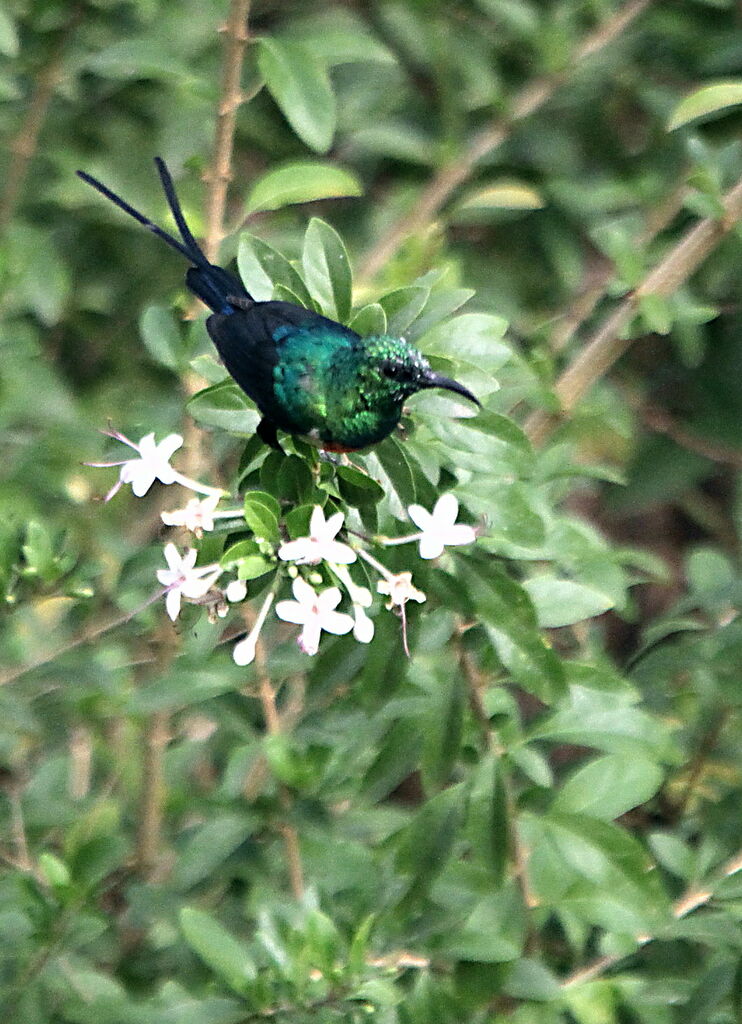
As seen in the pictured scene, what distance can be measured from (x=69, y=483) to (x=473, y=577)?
1047 millimetres

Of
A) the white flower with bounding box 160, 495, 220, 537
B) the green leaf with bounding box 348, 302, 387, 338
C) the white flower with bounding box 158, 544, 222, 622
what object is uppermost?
the green leaf with bounding box 348, 302, 387, 338

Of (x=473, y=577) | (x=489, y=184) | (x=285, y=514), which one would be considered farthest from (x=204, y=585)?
(x=489, y=184)

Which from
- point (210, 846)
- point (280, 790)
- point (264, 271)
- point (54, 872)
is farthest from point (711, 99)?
point (54, 872)

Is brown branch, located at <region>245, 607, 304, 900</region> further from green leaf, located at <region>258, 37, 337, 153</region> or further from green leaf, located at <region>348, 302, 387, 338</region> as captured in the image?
green leaf, located at <region>258, 37, 337, 153</region>

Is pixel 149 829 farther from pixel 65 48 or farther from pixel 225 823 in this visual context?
pixel 65 48

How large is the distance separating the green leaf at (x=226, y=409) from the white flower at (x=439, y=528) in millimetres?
249

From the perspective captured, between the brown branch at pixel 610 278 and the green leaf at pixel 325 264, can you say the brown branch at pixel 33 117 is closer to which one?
the brown branch at pixel 610 278

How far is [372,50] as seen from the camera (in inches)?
82.1

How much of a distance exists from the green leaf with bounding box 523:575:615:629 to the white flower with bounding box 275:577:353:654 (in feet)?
1.19

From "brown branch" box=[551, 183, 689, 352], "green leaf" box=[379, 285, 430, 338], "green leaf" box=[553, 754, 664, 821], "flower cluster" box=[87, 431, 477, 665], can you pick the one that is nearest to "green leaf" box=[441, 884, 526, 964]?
"green leaf" box=[553, 754, 664, 821]

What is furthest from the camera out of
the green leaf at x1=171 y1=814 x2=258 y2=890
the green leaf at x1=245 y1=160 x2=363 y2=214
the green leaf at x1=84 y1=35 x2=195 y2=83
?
the green leaf at x1=84 y1=35 x2=195 y2=83

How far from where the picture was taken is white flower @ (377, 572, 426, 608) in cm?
119

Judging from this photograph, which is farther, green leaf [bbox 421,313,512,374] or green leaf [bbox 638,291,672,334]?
green leaf [bbox 638,291,672,334]

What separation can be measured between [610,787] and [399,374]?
A: 63 centimetres
